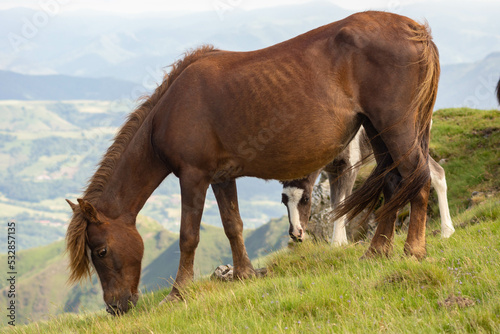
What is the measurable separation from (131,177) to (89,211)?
29.0 inches

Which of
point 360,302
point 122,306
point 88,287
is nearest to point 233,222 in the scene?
point 122,306

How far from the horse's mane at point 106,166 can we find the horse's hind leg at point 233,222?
1470mm

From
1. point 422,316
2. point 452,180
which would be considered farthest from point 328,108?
point 452,180

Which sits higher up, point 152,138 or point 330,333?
point 152,138

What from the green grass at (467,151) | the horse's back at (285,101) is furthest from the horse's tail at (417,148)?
the green grass at (467,151)

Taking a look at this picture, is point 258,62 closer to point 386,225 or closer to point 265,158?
point 265,158

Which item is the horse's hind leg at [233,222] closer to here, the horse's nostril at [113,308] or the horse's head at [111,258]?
the horse's head at [111,258]

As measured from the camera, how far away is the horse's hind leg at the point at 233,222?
673cm

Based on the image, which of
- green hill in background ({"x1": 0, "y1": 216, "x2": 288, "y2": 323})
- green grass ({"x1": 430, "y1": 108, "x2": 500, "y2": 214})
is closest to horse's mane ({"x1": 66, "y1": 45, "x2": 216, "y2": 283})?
green grass ({"x1": 430, "y1": 108, "x2": 500, "y2": 214})

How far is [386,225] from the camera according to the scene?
6.29 metres

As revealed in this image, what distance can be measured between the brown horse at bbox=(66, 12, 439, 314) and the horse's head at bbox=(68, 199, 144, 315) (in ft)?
0.04

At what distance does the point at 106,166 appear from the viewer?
21.5 ft

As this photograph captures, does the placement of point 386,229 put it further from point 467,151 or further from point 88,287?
point 88,287

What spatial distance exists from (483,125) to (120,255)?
1082cm
